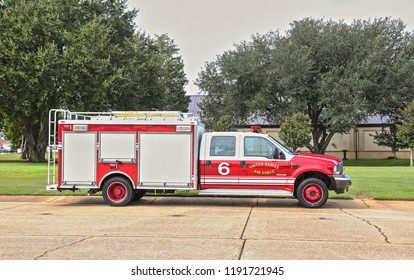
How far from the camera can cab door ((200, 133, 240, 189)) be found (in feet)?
43.8

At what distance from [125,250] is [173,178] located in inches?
232

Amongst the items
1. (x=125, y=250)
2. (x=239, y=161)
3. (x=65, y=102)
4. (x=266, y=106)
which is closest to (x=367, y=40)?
(x=266, y=106)

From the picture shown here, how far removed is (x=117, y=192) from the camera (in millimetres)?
13734

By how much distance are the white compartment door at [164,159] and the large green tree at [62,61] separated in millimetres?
23511

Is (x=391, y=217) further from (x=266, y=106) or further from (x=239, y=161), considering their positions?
(x=266, y=106)

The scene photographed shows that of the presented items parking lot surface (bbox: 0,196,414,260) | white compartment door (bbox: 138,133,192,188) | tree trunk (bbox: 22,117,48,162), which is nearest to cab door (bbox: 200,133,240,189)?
white compartment door (bbox: 138,133,192,188)

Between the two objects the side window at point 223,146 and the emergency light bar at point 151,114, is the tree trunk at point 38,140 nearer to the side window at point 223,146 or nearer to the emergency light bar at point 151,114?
the emergency light bar at point 151,114

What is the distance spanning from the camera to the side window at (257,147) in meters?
13.4

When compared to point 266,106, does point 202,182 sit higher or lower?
lower

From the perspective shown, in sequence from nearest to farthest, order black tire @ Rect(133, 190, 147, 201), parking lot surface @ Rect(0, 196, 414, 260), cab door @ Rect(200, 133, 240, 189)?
parking lot surface @ Rect(0, 196, 414, 260)
cab door @ Rect(200, 133, 240, 189)
black tire @ Rect(133, 190, 147, 201)

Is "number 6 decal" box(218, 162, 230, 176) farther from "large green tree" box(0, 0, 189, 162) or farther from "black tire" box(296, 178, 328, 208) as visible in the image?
"large green tree" box(0, 0, 189, 162)

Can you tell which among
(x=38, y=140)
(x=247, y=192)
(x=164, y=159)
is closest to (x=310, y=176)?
(x=247, y=192)

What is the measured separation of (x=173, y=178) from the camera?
13484 millimetres

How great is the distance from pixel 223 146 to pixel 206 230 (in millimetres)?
4269
